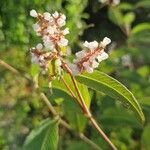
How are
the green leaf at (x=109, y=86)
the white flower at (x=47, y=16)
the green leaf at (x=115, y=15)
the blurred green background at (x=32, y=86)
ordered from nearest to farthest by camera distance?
the white flower at (x=47, y=16) < the green leaf at (x=109, y=86) < the blurred green background at (x=32, y=86) < the green leaf at (x=115, y=15)

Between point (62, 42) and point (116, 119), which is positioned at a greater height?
point (116, 119)

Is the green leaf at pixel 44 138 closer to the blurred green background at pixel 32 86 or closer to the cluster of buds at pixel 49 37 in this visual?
the blurred green background at pixel 32 86

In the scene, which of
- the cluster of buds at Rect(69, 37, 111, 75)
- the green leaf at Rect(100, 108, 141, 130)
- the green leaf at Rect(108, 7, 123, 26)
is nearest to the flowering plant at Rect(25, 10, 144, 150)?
the cluster of buds at Rect(69, 37, 111, 75)

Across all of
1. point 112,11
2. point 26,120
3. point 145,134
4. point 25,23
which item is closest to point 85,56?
point 25,23

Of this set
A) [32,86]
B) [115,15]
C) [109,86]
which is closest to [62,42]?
[109,86]

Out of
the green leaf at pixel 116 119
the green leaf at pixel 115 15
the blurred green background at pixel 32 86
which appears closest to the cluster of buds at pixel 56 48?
the blurred green background at pixel 32 86

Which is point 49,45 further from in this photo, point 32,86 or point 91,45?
point 32,86
